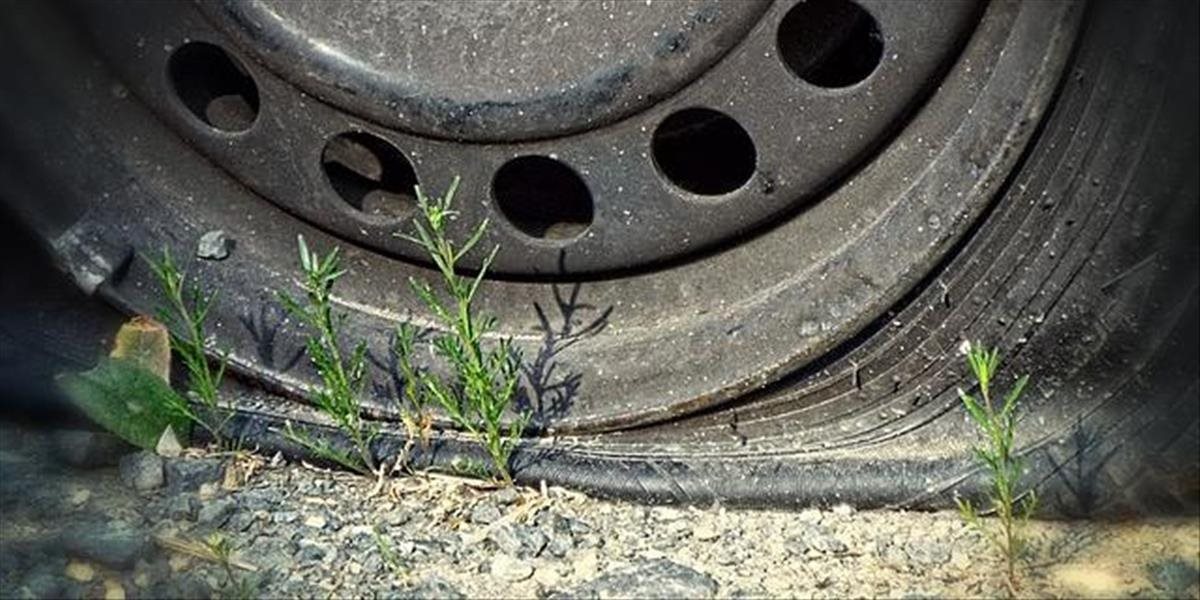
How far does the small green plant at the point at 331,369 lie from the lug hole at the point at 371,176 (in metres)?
0.09

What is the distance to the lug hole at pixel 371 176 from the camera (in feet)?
9.97

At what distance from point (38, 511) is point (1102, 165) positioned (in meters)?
1.31

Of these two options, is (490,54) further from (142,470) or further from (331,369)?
(142,470)

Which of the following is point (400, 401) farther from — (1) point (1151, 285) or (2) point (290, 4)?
(1) point (1151, 285)

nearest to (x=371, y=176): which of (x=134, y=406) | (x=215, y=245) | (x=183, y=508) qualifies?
(x=215, y=245)

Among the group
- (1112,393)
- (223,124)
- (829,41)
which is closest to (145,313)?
(223,124)

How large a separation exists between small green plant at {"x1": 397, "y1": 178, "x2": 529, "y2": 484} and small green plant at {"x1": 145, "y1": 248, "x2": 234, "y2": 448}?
0.24 meters

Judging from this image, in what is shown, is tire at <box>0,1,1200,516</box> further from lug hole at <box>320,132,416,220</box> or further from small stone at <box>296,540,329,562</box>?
small stone at <box>296,540,329,562</box>

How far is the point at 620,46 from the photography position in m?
2.74

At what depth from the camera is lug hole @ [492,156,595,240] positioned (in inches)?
117

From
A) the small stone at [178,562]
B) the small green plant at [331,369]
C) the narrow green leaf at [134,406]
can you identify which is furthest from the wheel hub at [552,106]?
the small stone at [178,562]

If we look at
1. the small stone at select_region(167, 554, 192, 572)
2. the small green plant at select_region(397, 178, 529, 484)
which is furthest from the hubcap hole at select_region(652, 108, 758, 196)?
the small stone at select_region(167, 554, 192, 572)

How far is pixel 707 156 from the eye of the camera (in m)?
2.95

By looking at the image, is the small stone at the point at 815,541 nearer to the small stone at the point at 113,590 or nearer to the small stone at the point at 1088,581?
the small stone at the point at 1088,581
